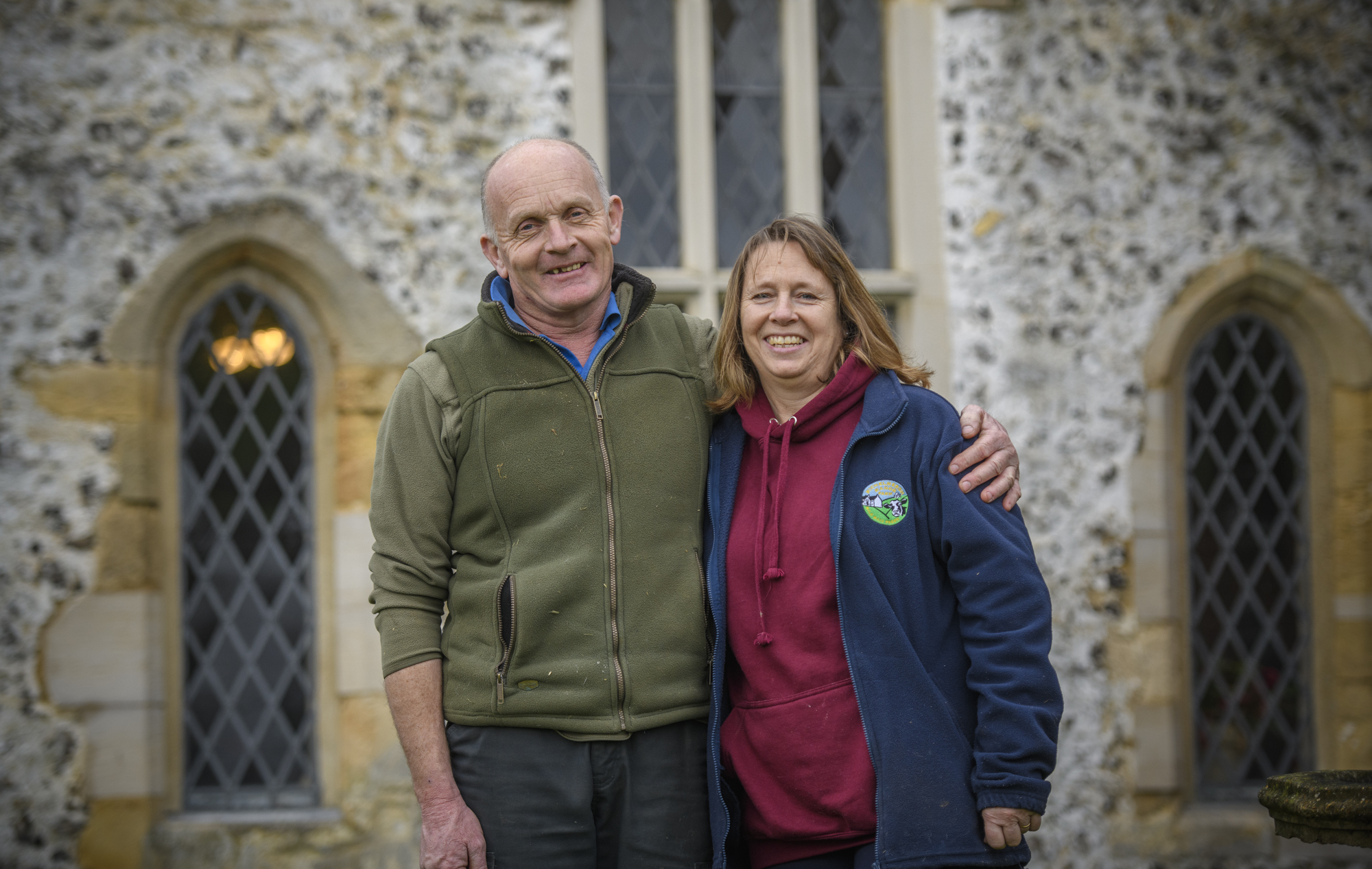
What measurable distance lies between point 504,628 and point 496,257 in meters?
0.74

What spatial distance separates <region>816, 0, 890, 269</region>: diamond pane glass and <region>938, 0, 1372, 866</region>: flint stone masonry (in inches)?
11.0

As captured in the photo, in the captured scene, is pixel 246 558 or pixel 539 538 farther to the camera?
pixel 246 558

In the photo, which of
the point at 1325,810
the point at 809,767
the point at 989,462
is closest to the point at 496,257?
the point at 989,462

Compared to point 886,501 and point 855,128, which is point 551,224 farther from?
point 855,128

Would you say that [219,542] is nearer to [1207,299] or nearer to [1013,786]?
[1013,786]

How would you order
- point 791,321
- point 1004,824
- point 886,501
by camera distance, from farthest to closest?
1. point 791,321
2. point 886,501
3. point 1004,824

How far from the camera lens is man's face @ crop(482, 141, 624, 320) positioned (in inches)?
78.3

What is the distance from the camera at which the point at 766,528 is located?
6.32 feet

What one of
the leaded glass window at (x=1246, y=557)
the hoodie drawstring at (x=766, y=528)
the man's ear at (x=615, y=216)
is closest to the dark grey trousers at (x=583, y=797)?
the hoodie drawstring at (x=766, y=528)

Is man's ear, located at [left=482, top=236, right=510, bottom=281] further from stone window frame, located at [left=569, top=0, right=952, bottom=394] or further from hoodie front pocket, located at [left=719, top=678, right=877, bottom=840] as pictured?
stone window frame, located at [left=569, top=0, right=952, bottom=394]

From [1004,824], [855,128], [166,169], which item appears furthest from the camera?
[855,128]

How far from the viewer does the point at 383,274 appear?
385 centimetres

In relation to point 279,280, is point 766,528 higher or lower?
lower

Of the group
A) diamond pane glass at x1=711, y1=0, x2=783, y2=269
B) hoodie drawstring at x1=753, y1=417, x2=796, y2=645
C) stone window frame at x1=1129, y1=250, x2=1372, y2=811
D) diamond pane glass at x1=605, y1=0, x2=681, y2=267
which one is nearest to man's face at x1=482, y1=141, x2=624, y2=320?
hoodie drawstring at x1=753, y1=417, x2=796, y2=645
